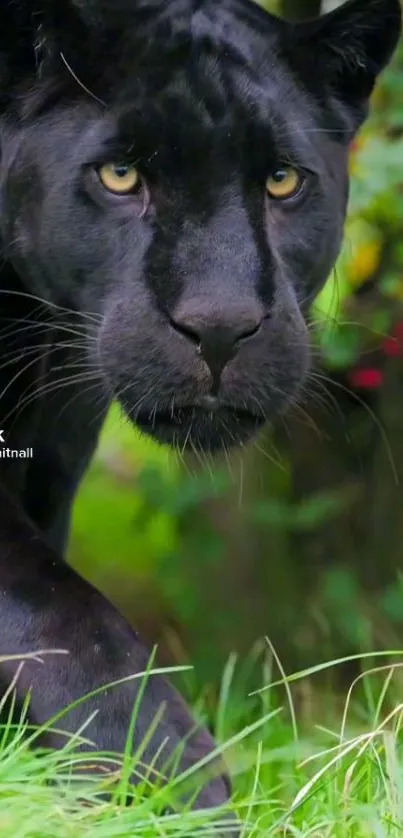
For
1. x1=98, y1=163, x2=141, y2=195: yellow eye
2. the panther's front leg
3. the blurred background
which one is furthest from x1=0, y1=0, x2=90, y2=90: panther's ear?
the blurred background

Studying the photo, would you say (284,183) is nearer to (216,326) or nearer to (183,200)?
(183,200)

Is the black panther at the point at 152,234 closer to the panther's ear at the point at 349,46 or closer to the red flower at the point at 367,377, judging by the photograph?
the panther's ear at the point at 349,46

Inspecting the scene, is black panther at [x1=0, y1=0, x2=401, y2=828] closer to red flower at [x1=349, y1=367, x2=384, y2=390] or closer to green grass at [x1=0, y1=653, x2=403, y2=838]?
green grass at [x1=0, y1=653, x2=403, y2=838]

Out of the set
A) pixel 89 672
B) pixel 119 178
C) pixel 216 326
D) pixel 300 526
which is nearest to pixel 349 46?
→ pixel 119 178

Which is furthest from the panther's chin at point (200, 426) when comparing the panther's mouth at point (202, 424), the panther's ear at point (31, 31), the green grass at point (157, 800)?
the panther's ear at point (31, 31)

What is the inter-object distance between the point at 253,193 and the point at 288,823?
0.79 m

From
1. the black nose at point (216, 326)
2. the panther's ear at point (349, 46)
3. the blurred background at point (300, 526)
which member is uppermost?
the panther's ear at point (349, 46)

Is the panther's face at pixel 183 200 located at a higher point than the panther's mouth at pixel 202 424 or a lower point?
higher

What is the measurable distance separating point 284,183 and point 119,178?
0.23m

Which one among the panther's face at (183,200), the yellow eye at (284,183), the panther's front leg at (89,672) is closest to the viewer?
the panther's front leg at (89,672)

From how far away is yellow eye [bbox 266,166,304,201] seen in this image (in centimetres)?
193

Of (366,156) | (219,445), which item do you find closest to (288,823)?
(219,445)

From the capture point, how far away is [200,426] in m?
1.84

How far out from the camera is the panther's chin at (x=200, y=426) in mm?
1826
